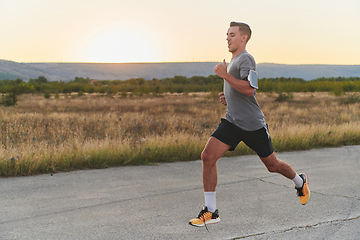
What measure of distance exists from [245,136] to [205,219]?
1.06m

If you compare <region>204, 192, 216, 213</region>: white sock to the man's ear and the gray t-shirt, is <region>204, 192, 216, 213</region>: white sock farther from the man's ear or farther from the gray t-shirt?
the man's ear

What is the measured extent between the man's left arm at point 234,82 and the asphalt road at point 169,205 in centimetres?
152

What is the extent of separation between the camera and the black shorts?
12.7 feet

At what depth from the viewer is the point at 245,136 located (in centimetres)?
389

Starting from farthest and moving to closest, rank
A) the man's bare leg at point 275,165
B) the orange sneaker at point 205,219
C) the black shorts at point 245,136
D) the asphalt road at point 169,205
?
the man's bare leg at point 275,165, the black shorts at point 245,136, the orange sneaker at point 205,219, the asphalt road at point 169,205

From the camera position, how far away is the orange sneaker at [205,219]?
147 inches

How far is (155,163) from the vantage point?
291 inches

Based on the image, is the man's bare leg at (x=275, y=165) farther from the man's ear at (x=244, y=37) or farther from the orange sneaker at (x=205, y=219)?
the man's ear at (x=244, y=37)

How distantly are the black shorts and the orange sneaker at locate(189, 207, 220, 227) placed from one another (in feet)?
2.71

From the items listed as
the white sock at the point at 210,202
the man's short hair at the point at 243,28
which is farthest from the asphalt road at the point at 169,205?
the man's short hair at the point at 243,28

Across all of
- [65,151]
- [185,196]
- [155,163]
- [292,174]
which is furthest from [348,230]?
[65,151]

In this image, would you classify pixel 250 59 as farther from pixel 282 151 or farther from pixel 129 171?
pixel 282 151

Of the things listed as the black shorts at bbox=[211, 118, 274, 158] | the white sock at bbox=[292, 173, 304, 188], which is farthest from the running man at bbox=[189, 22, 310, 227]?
the white sock at bbox=[292, 173, 304, 188]

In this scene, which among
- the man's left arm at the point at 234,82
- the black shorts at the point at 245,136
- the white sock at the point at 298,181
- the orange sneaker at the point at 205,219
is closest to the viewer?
the man's left arm at the point at 234,82
